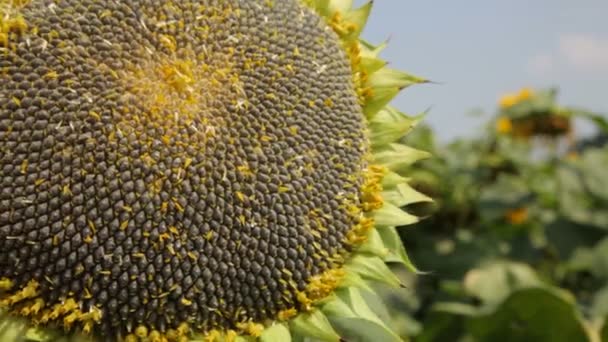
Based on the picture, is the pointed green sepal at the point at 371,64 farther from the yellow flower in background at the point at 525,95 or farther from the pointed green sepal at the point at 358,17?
the yellow flower in background at the point at 525,95

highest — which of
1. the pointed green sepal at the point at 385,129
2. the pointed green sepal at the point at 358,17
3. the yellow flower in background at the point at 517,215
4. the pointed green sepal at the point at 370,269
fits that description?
the pointed green sepal at the point at 358,17

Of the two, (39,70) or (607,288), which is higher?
(39,70)

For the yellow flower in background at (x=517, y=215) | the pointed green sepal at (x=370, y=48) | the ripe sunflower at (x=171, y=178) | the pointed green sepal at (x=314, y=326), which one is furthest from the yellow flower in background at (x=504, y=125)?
the pointed green sepal at (x=314, y=326)

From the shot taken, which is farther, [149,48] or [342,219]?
[342,219]

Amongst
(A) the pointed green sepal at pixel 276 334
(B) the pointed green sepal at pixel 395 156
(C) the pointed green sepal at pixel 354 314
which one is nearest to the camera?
(A) the pointed green sepal at pixel 276 334

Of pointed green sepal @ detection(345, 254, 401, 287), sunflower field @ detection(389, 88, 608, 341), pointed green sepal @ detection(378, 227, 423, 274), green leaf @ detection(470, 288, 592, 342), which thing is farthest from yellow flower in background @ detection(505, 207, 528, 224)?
pointed green sepal @ detection(345, 254, 401, 287)

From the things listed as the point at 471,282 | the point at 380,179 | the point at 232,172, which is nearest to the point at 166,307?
the point at 232,172

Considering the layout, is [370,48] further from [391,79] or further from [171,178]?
[171,178]

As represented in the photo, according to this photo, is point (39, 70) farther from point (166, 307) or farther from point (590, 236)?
point (590, 236)
